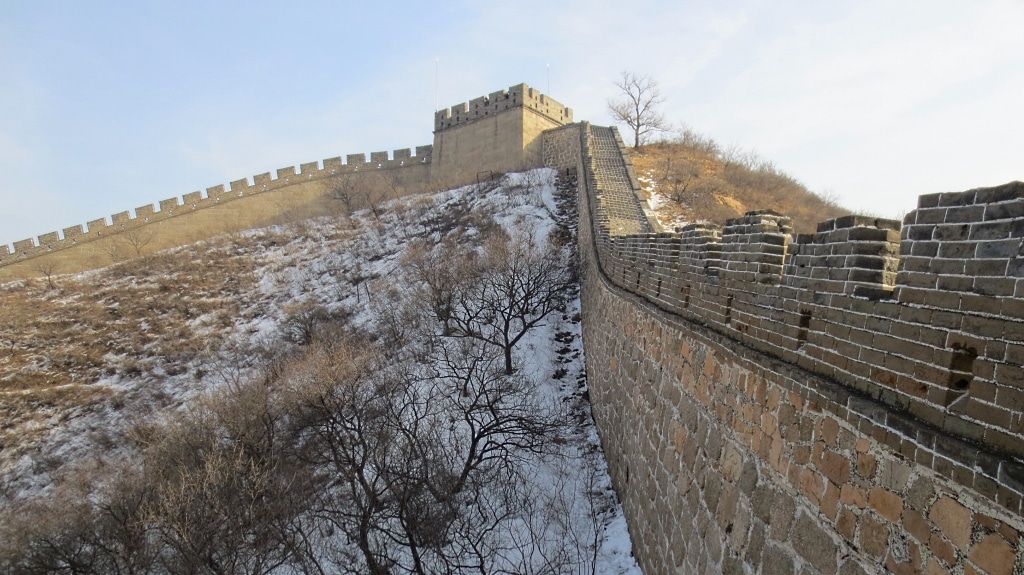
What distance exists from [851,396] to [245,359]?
65.9ft

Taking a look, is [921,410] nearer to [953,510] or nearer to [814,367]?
[953,510]

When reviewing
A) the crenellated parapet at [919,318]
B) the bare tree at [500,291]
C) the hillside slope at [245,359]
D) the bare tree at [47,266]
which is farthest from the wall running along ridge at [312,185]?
the crenellated parapet at [919,318]

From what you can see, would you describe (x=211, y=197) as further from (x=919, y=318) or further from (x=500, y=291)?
(x=919, y=318)

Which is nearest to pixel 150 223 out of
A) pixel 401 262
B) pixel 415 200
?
pixel 415 200

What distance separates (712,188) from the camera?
67.6ft

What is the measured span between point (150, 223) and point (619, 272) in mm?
34350

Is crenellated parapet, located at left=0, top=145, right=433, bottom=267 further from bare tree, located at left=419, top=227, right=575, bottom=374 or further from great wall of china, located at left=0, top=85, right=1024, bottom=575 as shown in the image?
great wall of china, located at left=0, top=85, right=1024, bottom=575

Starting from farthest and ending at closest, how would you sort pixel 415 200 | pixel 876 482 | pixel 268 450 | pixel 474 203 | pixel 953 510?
pixel 415 200 → pixel 474 203 → pixel 268 450 → pixel 876 482 → pixel 953 510

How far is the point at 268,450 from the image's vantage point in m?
10.3

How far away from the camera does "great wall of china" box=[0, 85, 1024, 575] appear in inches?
60.7

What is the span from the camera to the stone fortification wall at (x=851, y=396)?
60.7 inches

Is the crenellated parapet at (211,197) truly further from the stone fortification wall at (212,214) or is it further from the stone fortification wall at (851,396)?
the stone fortification wall at (851,396)

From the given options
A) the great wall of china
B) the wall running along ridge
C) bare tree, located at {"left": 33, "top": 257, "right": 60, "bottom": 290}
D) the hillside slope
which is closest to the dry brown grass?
the hillside slope

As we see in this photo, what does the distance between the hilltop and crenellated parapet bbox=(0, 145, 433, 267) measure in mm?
16025
